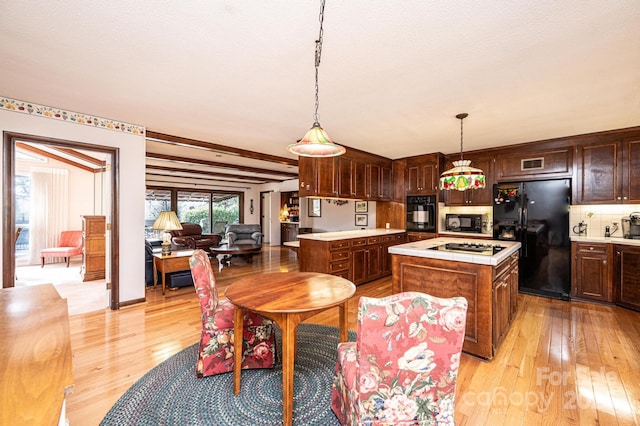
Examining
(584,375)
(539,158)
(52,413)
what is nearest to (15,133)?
(52,413)

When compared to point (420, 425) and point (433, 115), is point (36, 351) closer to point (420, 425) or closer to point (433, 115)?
point (420, 425)

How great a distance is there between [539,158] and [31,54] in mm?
6032

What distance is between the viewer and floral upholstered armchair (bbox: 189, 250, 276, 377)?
202 cm

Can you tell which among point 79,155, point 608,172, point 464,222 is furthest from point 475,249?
point 79,155

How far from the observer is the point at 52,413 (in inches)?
27.8

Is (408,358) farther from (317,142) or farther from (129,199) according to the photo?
(129,199)

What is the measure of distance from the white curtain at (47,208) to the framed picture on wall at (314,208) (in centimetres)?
614

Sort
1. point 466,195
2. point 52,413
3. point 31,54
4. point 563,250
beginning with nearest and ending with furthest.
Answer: point 52,413 < point 31,54 < point 563,250 < point 466,195

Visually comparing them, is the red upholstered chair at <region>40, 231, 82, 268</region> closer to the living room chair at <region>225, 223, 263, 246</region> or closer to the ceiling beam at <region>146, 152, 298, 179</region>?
the ceiling beam at <region>146, 152, 298, 179</region>

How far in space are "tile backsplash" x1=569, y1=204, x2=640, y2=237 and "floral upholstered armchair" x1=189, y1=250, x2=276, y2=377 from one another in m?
4.90

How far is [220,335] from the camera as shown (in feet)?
6.74

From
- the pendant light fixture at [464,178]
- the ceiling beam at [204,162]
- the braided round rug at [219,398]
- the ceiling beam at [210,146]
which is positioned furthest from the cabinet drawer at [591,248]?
the ceiling beam at [204,162]

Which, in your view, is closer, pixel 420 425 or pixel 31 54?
pixel 420 425

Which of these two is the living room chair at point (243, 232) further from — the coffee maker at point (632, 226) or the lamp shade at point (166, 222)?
the coffee maker at point (632, 226)
